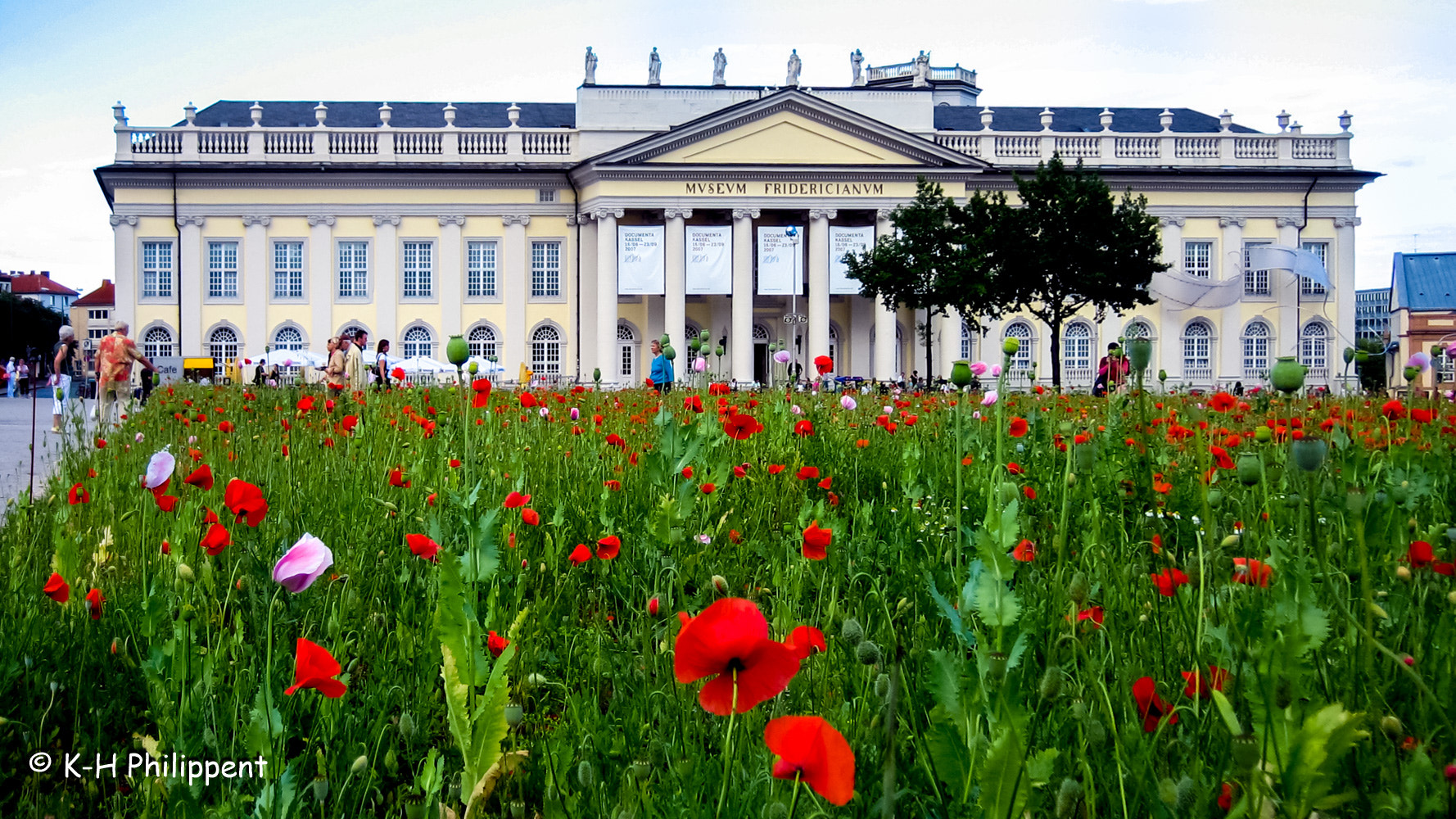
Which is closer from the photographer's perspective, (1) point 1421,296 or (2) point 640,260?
(2) point 640,260

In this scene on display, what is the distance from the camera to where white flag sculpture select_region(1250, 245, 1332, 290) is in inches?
1710

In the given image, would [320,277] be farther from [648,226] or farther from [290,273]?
[648,226]

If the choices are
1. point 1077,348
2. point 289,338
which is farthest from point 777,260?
point 289,338

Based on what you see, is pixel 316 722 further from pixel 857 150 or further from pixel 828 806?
pixel 857 150

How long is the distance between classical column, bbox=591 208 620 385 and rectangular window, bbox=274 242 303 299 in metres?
12.5

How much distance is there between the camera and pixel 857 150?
139 feet

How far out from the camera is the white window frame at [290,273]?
43.0m

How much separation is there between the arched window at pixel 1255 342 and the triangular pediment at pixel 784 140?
15372mm

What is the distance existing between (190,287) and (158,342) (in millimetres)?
2572

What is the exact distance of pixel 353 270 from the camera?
142 ft

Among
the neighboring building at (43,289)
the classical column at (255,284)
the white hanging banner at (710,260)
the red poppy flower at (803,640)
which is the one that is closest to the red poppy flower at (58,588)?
the red poppy flower at (803,640)

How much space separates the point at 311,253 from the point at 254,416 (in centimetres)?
3799

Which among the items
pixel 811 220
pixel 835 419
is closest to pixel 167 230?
pixel 811 220

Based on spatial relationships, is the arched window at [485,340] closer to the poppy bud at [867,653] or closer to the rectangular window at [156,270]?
the rectangular window at [156,270]
